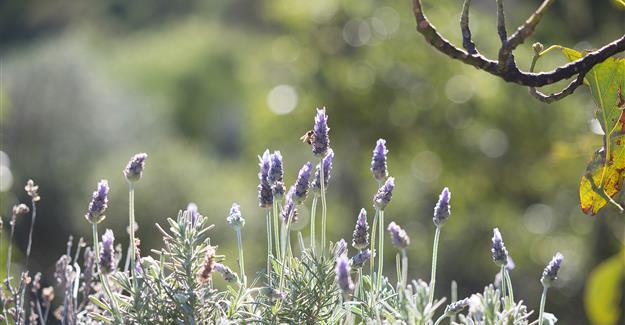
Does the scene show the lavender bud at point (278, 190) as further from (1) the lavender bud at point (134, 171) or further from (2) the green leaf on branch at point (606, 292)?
(2) the green leaf on branch at point (606, 292)

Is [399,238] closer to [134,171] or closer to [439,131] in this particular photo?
[134,171]

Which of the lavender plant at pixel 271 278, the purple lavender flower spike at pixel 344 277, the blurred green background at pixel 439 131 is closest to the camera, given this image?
the purple lavender flower spike at pixel 344 277

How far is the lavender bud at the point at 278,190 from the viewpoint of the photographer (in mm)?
878

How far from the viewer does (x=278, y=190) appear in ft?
2.90

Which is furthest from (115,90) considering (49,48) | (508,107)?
(508,107)

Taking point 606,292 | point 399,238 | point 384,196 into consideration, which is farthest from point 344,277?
point 606,292

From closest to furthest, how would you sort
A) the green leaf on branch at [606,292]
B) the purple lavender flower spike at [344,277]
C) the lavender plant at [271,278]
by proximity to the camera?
the purple lavender flower spike at [344,277]
the lavender plant at [271,278]
the green leaf on branch at [606,292]

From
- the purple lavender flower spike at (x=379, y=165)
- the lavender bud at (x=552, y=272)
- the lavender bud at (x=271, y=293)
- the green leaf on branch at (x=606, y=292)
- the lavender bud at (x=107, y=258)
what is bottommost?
the green leaf on branch at (x=606, y=292)

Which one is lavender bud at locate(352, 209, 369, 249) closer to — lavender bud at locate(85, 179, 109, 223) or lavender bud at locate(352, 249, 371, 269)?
lavender bud at locate(352, 249, 371, 269)

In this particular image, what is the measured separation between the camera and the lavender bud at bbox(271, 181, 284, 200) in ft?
2.88

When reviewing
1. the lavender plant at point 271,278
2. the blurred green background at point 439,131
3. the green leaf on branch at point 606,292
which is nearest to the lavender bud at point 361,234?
the lavender plant at point 271,278

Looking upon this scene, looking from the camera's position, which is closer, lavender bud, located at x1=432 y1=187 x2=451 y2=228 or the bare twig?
the bare twig

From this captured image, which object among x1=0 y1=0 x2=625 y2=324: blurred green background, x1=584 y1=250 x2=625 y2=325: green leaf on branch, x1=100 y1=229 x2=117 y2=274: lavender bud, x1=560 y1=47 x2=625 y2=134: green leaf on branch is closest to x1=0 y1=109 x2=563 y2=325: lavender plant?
x1=100 y1=229 x2=117 y2=274: lavender bud

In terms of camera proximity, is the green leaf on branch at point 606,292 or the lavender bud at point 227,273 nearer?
the lavender bud at point 227,273
